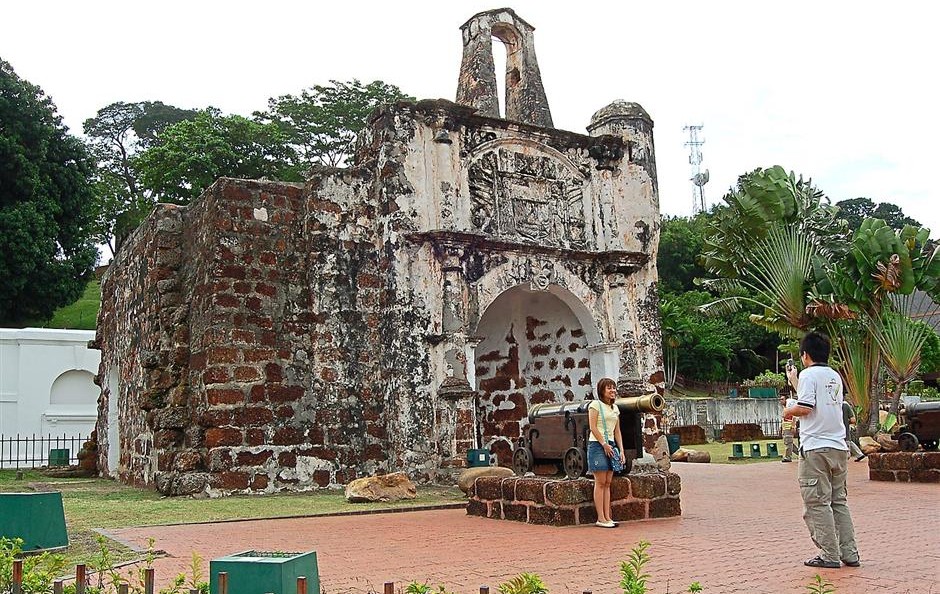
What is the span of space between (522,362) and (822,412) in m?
9.94

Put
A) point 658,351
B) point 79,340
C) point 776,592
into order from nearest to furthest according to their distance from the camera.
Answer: point 776,592 < point 658,351 < point 79,340

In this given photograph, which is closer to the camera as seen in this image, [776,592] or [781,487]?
[776,592]

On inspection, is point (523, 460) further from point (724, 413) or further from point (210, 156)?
point (210, 156)

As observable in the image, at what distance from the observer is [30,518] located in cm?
626

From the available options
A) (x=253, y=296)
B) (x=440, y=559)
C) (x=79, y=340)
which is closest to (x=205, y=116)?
(x=79, y=340)

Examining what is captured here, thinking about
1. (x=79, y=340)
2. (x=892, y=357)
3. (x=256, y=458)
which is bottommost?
(x=256, y=458)

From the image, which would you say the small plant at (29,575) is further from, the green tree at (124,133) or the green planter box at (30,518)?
the green tree at (124,133)

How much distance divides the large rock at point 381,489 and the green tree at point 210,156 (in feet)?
80.4

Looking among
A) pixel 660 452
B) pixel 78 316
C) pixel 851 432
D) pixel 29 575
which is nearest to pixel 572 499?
pixel 29 575

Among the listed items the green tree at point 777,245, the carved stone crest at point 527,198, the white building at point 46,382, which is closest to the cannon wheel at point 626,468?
the carved stone crest at point 527,198

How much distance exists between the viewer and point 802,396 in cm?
571

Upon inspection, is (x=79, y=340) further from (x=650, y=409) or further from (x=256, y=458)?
(x=650, y=409)

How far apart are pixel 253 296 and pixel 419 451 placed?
3.13 metres

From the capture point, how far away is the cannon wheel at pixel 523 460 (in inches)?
372
